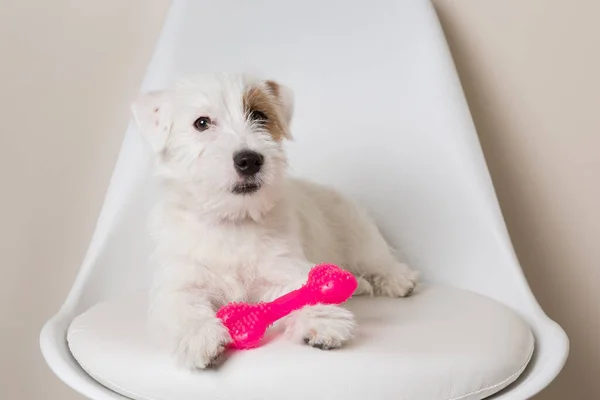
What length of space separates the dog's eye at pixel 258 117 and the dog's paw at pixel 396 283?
621 millimetres

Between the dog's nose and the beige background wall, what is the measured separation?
49.8 inches

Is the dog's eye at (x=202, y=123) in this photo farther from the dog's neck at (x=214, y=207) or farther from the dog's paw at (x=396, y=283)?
the dog's paw at (x=396, y=283)

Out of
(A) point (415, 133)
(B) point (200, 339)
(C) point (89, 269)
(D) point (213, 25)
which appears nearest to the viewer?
(B) point (200, 339)

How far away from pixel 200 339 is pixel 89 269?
95 centimetres

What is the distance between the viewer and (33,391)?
8.41ft

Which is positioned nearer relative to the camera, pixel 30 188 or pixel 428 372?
pixel 428 372

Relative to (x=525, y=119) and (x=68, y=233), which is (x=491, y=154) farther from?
(x=68, y=233)

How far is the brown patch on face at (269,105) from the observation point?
5.61ft

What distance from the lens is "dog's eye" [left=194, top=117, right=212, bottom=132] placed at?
1.66m

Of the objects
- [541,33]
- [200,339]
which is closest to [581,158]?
[541,33]

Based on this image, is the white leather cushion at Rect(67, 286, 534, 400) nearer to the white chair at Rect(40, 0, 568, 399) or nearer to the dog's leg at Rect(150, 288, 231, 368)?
the dog's leg at Rect(150, 288, 231, 368)

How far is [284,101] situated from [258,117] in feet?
0.47

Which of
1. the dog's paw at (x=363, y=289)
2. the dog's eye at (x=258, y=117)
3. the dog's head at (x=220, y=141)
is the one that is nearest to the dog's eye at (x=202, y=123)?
the dog's head at (x=220, y=141)

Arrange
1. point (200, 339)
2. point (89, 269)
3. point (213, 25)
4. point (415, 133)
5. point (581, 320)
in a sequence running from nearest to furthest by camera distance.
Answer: point (200, 339), point (89, 269), point (415, 133), point (213, 25), point (581, 320)
